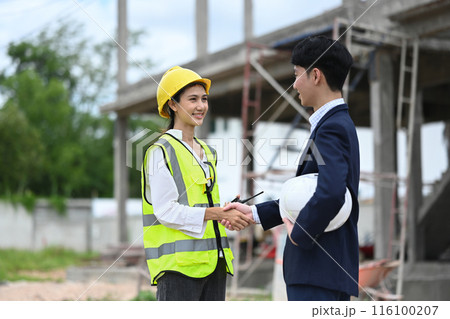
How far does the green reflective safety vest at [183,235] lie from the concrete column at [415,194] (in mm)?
6867

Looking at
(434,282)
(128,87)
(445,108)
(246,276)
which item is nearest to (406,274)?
(434,282)

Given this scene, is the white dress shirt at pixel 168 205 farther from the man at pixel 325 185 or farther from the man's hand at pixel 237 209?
the man at pixel 325 185

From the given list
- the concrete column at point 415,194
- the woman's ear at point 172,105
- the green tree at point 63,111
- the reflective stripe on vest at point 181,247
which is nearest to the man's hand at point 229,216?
the reflective stripe on vest at point 181,247

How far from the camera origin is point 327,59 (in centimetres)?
220

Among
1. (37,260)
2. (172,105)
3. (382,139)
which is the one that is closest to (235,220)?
(172,105)

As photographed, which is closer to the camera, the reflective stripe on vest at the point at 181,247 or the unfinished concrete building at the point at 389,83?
the reflective stripe on vest at the point at 181,247

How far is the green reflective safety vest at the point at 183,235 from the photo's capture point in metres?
2.46

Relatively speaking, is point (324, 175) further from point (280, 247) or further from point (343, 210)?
point (280, 247)

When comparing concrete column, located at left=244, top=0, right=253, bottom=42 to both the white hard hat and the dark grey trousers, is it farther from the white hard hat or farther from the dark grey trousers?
the white hard hat

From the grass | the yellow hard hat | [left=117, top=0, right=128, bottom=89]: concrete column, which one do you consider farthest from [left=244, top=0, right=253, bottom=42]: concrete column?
the yellow hard hat

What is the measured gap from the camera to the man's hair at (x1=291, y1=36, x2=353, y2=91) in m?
2.19

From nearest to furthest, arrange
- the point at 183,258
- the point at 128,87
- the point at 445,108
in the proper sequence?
the point at 183,258 < the point at 445,108 < the point at 128,87
